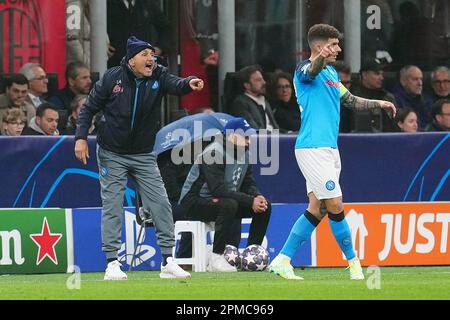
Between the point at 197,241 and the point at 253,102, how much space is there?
8.92ft

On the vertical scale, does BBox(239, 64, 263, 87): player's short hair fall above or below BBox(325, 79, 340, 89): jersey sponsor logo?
above

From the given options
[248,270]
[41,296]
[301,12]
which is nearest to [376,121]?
[301,12]

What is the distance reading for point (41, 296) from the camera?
10719 millimetres

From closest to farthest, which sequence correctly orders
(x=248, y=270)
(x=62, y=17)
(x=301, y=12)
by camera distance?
(x=248, y=270), (x=62, y=17), (x=301, y=12)

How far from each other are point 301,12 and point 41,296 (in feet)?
29.8

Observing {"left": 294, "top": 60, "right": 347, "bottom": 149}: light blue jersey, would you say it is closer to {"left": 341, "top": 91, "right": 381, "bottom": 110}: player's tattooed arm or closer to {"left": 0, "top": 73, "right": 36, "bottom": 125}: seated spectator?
{"left": 341, "top": 91, "right": 381, "bottom": 110}: player's tattooed arm

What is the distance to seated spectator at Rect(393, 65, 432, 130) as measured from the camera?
18562 millimetres

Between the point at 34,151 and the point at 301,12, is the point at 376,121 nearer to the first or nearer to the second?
the point at 301,12

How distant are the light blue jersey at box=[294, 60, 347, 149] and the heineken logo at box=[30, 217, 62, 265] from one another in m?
3.86

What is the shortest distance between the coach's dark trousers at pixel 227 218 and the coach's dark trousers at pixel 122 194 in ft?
6.22

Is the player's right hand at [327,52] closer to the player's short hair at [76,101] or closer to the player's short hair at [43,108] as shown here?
the player's short hair at [43,108]

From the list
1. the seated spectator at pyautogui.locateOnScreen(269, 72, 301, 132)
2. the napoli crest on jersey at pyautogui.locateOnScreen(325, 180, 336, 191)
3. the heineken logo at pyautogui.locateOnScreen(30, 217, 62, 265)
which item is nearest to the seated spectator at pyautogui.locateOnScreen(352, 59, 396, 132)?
the seated spectator at pyautogui.locateOnScreen(269, 72, 301, 132)
